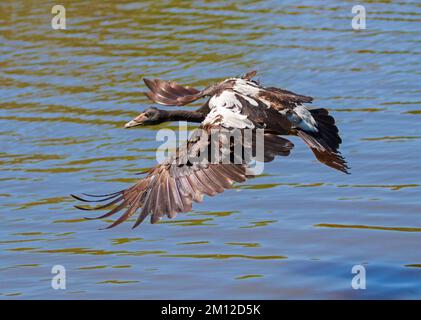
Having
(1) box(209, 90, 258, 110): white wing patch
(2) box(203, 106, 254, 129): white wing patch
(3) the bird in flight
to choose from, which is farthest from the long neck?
(2) box(203, 106, 254, 129): white wing patch

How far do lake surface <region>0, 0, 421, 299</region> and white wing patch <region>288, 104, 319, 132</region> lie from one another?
40.6 inches

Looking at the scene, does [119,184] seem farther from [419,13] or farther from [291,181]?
[419,13]

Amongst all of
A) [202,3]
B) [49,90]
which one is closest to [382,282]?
[49,90]

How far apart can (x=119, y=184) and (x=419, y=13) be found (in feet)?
22.7

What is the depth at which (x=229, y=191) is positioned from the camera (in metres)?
10.9

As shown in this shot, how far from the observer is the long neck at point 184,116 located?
9766 millimetres

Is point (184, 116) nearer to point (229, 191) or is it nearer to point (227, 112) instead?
point (227, 112)

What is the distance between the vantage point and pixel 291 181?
1088 cm

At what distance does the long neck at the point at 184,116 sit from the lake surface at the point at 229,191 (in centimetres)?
98

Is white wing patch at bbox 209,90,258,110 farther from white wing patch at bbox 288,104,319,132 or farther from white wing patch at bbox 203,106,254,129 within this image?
white wing patch at bbox 288,104,319,132

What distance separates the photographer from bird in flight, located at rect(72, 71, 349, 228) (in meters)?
7.96

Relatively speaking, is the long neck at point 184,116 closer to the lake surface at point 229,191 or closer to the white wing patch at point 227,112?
the white wing patch at point 227,112

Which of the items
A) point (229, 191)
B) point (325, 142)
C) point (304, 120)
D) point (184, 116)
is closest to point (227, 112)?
point (304, 120)

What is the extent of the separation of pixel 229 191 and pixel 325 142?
6.07ft
